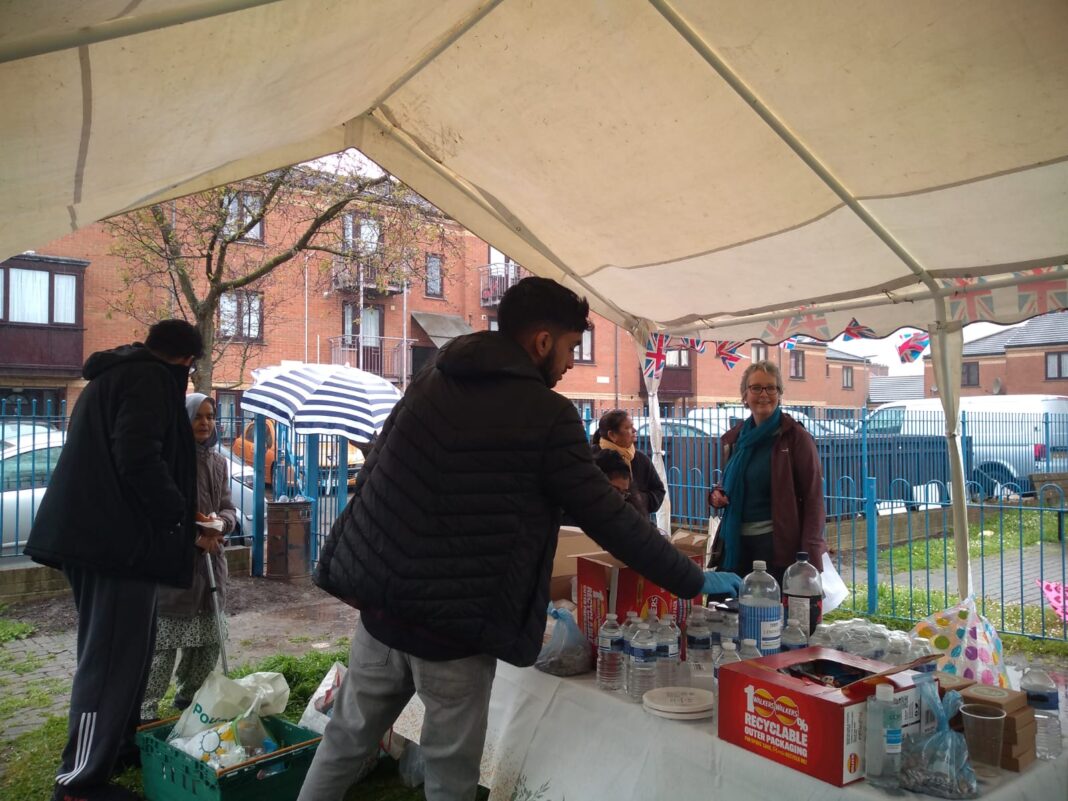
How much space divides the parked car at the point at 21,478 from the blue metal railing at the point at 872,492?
1 centimetres

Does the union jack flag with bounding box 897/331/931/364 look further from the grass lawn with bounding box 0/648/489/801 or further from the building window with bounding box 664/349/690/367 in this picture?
the building window with bounding box 664/349/690/367

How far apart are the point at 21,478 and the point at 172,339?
5.25m

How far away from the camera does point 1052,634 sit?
6.71 meters

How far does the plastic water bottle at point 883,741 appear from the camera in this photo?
1.87 metres

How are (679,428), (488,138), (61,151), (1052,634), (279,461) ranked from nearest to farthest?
1. (61,151)
2. (488,138)
3. (1052,634)
4. (279,461)
5. (679,428)

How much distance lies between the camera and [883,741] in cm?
187

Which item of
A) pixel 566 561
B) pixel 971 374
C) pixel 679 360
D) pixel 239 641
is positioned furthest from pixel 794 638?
pixel 971 374

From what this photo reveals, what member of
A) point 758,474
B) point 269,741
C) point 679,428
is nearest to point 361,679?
point 269,741

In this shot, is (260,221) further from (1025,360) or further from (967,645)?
(1025,360)

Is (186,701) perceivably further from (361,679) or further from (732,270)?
(732,270)

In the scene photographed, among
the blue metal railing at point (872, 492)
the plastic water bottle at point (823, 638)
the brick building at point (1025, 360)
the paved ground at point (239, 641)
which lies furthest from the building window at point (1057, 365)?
the plastic water bottle at point (823, 638)

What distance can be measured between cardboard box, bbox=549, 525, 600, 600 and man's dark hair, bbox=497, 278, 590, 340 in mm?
1165

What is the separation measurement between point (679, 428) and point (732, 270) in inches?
251

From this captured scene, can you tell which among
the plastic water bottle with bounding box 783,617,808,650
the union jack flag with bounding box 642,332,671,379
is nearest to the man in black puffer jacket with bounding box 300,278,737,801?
the plastic water bottle with bounding box 783,617,808,650
